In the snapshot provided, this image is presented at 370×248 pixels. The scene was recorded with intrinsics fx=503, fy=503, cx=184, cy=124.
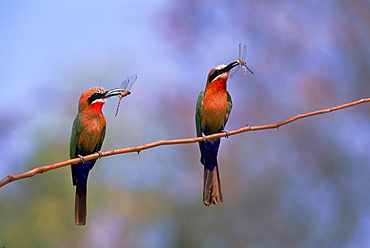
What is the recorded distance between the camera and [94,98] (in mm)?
1968

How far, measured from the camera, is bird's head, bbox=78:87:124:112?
6.34 feet

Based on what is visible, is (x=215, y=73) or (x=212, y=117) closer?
(x=215, y=73)

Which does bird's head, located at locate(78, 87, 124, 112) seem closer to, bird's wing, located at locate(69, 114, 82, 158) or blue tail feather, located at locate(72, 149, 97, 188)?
bird's wing, located at locate(69, 114, 82, 158)

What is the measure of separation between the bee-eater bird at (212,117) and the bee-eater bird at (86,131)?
430mm

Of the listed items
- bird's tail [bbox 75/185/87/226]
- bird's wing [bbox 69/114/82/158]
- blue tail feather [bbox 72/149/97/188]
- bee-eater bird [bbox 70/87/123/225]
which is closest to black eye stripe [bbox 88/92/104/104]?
bee-eater bird [bbox 70/87/123/225]

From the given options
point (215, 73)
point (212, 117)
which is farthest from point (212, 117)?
point (215, 73)

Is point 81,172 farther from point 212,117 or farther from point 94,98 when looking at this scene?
point 212,117

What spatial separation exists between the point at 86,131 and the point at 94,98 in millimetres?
171

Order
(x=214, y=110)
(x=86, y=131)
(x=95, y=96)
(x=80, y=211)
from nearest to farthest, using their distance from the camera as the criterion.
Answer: (x=80, y=211) → (x=95, y=96) → (x=86, y=131) → (x=214, y=110)

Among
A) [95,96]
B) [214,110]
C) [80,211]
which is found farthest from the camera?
[214,110]

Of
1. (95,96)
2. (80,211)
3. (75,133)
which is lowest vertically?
(80,211)

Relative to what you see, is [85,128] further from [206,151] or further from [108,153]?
[108,153]

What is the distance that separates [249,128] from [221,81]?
715 millimetres

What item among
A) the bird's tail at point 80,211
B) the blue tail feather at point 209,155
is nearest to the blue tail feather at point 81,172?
the bird's tail at point 80,211
